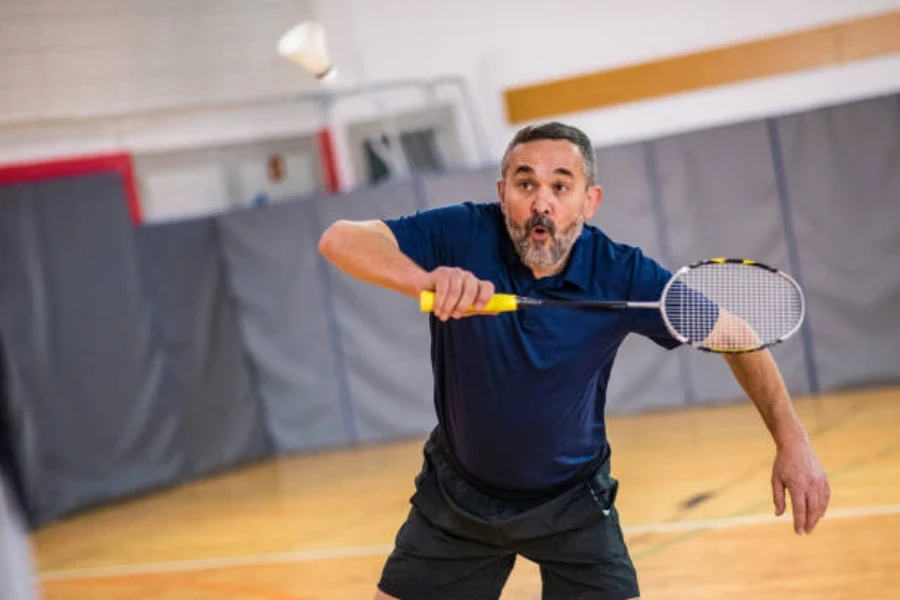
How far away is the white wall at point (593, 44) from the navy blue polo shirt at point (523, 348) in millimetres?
8926

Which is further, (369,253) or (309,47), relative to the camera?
(309,47)

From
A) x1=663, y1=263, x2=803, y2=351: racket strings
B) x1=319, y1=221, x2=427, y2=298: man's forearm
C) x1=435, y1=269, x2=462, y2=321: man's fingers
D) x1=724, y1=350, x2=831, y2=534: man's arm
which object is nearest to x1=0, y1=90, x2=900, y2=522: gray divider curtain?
x1=663, y1=263, x2=803, y2=351: racket strings

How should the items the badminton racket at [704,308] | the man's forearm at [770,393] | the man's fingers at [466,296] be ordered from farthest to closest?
the man's forearm at [770,393] → the badminton racket at [704,308] → the man's fingers at [466,296]

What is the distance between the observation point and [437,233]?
13.5 feet

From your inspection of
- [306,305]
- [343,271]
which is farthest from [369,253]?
[306,305]

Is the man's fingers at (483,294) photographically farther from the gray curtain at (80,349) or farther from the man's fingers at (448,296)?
the gray curtain at (80,349)

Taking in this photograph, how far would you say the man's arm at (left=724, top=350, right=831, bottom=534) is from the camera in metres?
3.90

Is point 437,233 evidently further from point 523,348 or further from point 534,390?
point 534,390

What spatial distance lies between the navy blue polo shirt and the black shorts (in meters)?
0.08

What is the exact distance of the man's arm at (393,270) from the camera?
132 inches

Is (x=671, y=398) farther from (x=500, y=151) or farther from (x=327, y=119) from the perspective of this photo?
(x=327, y=119)

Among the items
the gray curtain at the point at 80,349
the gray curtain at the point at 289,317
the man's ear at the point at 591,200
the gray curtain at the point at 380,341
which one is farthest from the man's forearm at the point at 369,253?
the gray curtain at the point at 289,317

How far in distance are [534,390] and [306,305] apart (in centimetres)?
917

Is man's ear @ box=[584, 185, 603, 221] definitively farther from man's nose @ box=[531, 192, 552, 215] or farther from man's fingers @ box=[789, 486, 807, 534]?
man's fingers @ box=[789, 486, 807, 534]
